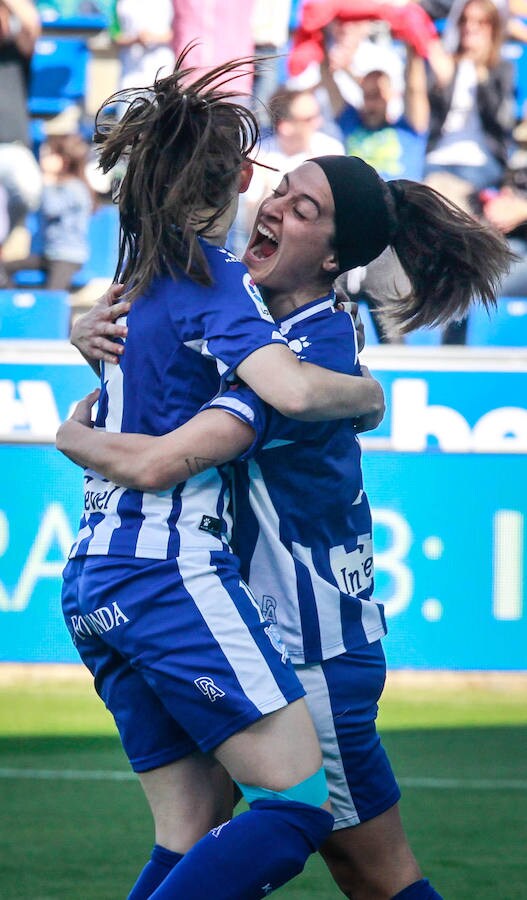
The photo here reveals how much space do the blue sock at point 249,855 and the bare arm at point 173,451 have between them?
53 centimetres

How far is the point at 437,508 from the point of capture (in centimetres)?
587

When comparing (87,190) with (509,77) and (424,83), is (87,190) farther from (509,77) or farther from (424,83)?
(509,77)

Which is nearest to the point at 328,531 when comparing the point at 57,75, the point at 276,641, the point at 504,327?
the point at 276,641

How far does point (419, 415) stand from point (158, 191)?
4.03 metres

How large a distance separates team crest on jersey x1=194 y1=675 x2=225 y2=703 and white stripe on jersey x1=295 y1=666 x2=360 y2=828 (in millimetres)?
317

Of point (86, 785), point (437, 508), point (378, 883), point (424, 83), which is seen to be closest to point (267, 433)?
point (378, 883)

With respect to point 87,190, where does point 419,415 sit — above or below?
below

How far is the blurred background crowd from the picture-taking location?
743 centimetres

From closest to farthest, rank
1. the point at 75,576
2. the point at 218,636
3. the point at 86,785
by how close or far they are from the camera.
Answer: the point at 218,636, the point at 75,576, the point at 86,785

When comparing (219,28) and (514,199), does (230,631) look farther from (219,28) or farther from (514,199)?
(219,28)

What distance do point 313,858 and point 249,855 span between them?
Answer: 75.6 inches

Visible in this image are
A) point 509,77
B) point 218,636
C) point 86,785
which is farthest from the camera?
point 509,77

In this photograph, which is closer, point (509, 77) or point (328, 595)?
point (328, 595)

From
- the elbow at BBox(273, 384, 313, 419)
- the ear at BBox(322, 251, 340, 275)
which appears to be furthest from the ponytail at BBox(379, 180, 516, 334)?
the elbow at BBox(273, 384, 313, 419)
